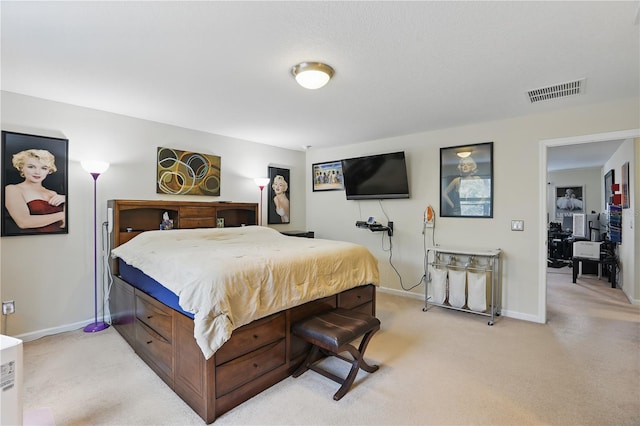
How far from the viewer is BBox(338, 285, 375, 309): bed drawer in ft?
9.41

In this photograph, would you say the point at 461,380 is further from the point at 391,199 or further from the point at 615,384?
the point at 391,199

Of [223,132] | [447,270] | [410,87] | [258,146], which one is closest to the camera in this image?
[410,87]

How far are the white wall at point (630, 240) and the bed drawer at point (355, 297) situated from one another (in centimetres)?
379

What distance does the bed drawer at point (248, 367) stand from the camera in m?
1.92

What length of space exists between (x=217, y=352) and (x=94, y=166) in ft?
7.81

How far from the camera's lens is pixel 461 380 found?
2.30m

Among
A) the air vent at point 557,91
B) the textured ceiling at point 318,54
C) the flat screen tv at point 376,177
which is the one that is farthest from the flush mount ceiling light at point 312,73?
the flat screen tv at point 376,177

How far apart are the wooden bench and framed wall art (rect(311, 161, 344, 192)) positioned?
3095 mm

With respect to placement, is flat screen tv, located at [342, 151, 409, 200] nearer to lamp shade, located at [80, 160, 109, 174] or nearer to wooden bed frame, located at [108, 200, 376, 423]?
wooden bed frame, located at [108, 200, 376, 423]

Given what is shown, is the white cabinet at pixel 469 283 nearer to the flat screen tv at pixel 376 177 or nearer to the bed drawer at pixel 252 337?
the flat screen tv at pixel 376 177

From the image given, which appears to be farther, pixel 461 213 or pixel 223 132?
pixel 223 132

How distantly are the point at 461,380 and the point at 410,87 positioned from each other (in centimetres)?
246

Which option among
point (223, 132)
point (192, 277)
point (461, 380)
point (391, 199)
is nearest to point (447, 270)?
point (391, 199)

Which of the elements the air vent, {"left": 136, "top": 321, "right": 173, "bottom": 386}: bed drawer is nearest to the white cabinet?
the air vent
